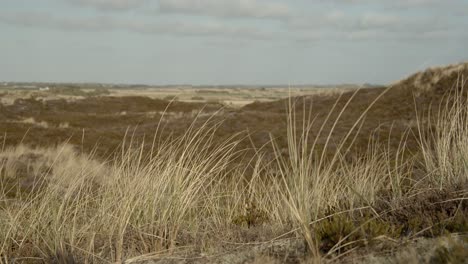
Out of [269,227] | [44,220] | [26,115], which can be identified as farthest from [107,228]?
[26,115]

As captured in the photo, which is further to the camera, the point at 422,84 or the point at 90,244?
the point at 422,84

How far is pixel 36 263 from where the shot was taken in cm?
371

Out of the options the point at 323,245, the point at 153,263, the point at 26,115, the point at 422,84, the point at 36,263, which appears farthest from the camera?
the point at 26,115

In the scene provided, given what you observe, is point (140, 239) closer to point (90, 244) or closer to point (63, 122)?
point (90, 244)

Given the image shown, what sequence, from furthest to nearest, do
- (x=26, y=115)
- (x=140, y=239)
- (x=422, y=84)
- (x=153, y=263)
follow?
(x=26, y=115) < (x=422, y=84) < (x=140, y=239) < (x=153, y=263)

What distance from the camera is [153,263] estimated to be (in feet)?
11.3

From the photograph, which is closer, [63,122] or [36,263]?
[36,263]

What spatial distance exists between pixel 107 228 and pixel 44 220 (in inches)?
20.6

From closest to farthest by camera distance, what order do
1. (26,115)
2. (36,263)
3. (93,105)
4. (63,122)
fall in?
1. (36,263)
2. (63,122)
3. (26,115)
4. (93,105)

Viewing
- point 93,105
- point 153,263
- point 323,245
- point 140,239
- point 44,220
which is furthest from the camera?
point 93,105

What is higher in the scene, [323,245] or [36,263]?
[323,245]

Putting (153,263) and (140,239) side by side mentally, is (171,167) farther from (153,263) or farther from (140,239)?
(153,263)

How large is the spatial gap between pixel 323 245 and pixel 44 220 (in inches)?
93.7

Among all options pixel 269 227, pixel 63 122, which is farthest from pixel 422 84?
pixel 269 227
